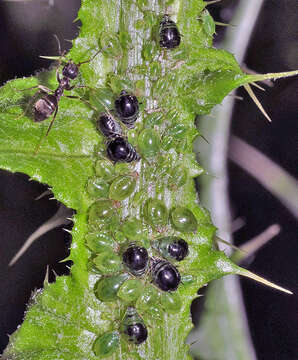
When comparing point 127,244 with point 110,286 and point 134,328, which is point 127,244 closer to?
point 110,286

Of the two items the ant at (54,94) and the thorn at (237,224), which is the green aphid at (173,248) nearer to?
the ant at (54,94)

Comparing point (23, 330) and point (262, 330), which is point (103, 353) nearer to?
point (23, 330)

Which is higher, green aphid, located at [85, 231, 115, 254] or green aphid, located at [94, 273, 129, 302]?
green aphid, located at [85, 231, 115, 254]

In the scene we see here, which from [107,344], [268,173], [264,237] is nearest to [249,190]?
[268,173]

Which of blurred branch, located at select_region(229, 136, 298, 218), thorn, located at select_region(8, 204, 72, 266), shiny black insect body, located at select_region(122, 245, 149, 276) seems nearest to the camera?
shiny black insect body, located at select_region(122, 245, 149, 276)

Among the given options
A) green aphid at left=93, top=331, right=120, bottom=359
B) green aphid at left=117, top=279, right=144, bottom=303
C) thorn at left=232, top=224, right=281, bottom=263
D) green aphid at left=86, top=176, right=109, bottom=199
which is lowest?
thorn at left=232, top=224, right=281, bottom=263

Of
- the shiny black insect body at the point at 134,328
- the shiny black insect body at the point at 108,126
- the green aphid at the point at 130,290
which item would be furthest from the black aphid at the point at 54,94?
the shiny black insect body at the point at 134,328

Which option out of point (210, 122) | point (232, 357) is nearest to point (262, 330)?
point (232, 357)

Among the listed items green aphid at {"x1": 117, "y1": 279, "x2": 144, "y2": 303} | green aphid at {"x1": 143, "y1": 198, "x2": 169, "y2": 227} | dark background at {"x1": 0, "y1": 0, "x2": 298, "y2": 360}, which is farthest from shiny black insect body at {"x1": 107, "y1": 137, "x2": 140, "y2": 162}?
dark background at {"x1": 0, "y1": 0, "x2": 298, "y2": 360}

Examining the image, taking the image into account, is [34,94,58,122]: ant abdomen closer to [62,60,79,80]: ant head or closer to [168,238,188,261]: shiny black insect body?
[62,60,79,80]: ant head
